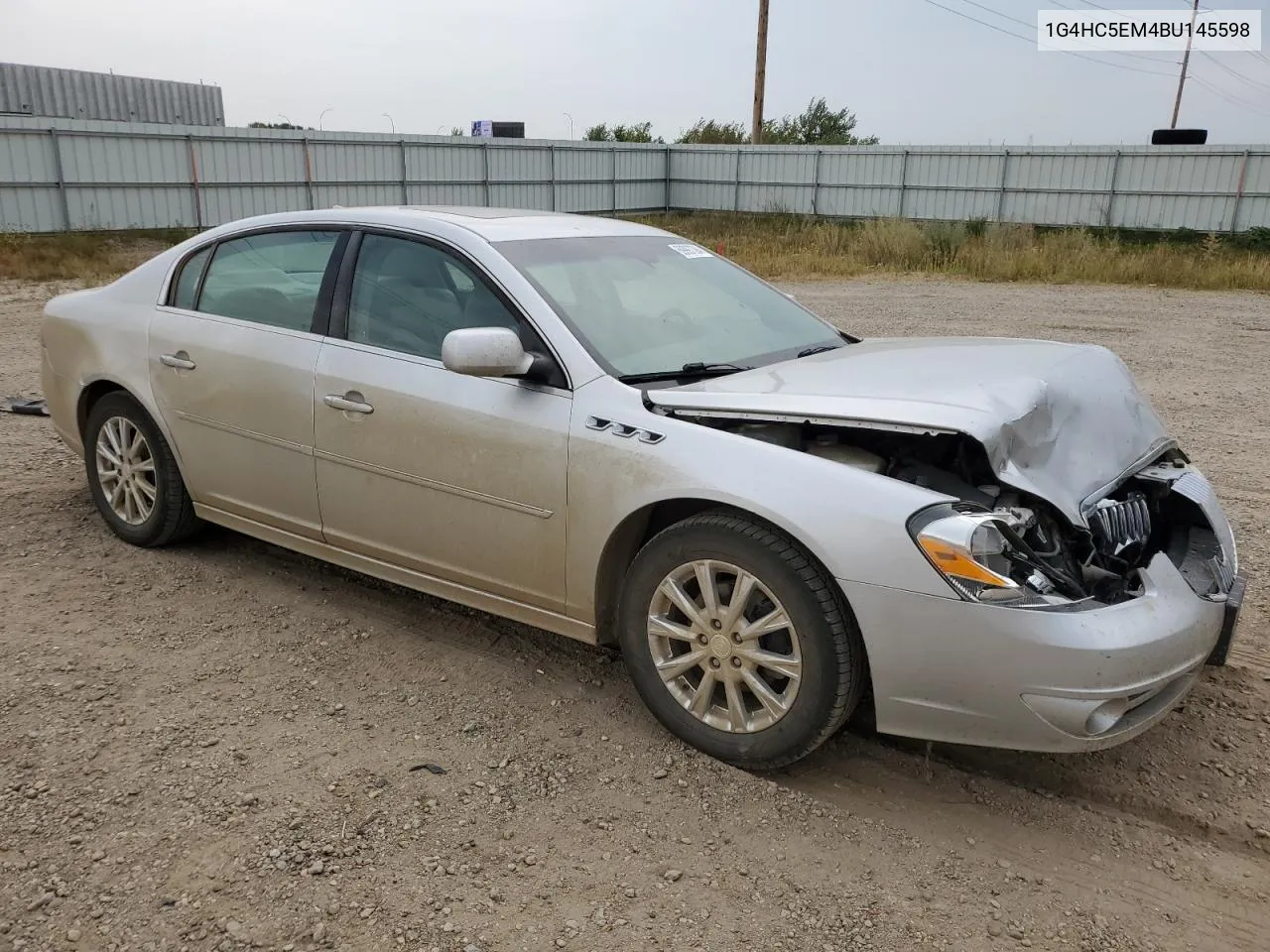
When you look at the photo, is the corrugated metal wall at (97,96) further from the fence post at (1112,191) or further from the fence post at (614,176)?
the fence post at (1112,191)

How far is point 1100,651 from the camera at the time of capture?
8.96ft

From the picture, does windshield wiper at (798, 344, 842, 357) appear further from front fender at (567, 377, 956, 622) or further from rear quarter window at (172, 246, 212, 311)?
rear quarter window at (172, 246, 212, 311)

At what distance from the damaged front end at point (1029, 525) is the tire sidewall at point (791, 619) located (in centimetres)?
37

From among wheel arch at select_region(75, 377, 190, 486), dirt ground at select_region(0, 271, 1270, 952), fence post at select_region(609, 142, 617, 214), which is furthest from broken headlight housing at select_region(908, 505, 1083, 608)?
fence post at select_region(609, 142, 617, 214)

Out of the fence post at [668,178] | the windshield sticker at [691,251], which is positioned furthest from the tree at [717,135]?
the windshield sticker at [691,251]

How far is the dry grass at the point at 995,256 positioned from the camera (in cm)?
1866

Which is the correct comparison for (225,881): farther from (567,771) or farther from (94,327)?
(94,327)

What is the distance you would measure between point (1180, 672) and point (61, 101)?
3325cm

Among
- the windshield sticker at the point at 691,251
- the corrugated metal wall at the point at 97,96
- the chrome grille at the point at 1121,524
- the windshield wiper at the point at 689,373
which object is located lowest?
the chrome grille at the point at 1121,524

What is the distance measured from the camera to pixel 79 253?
61.8 ft

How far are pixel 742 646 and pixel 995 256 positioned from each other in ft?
61.9

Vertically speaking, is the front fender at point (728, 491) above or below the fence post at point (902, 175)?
below

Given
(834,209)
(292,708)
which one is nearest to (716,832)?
(292,708)

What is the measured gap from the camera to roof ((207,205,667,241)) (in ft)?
13.0
